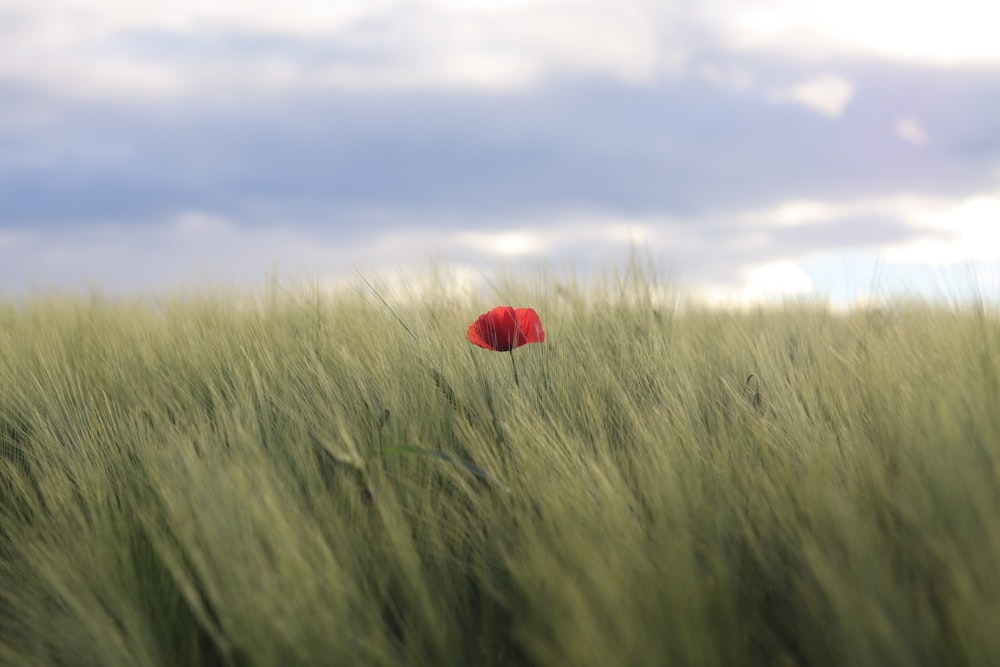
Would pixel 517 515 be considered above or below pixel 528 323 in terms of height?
below

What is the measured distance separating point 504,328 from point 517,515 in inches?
23.2

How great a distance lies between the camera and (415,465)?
1572 mm

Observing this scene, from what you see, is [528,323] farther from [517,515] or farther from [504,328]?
[517,515]

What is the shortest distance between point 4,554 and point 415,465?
93cm

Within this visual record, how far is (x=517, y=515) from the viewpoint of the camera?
4.19 feet

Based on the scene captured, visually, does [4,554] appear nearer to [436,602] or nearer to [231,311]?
[436,602]

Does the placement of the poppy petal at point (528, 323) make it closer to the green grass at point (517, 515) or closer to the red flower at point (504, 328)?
the red flower at point (504, 328)

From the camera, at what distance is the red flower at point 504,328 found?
1.78m

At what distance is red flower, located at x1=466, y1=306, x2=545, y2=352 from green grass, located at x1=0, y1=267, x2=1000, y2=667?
121 millimetres

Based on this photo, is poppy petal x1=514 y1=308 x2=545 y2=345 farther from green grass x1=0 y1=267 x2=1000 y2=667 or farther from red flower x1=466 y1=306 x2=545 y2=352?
green grass x1=0 y1=267 x2=1000 y2=667

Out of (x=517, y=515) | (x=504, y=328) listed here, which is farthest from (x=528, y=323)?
(x=517, y=515)

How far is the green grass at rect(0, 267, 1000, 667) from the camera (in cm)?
104

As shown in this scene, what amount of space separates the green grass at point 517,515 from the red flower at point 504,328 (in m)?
0.12

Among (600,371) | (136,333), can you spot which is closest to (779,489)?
(600,371)
